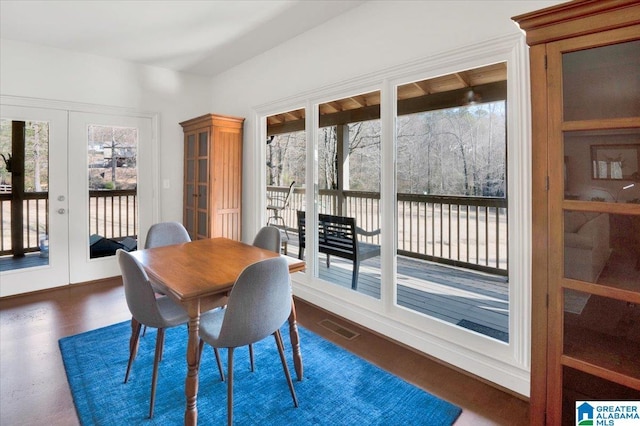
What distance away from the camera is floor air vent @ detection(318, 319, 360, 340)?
9.11 feet

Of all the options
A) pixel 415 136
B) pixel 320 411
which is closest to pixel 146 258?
pixel 320 411

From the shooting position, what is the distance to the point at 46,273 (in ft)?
12.5

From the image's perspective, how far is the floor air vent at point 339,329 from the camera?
278 centimetres

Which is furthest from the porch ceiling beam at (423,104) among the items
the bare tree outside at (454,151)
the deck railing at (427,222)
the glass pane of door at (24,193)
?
the glass pane of door at (24,193)

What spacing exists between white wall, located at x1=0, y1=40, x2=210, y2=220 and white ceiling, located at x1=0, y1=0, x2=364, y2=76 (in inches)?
6.0

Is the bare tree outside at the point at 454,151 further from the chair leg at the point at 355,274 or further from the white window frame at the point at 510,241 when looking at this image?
the chair leg at the point at 355,274

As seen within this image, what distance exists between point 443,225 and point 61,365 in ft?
9.97

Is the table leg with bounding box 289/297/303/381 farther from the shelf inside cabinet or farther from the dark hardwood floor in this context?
the shelf inside cabinet

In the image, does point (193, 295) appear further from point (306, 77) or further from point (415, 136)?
point (306, 77)

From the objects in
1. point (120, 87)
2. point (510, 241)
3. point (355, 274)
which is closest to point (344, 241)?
point (355, 274)

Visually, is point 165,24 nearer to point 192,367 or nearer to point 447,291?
point 192,367

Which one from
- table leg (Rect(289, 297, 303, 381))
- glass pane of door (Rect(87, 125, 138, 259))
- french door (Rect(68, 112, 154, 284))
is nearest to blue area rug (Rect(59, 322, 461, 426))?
table leg (Rect(289, 297, 303, 381))

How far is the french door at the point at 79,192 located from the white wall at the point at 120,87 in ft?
0.55

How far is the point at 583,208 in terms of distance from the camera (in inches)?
52.8
